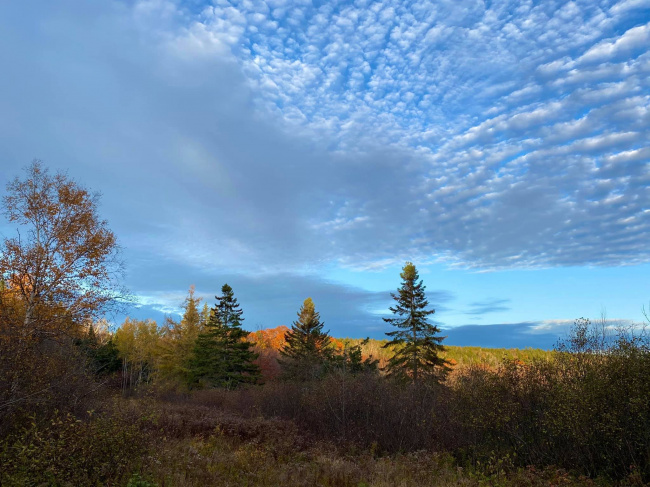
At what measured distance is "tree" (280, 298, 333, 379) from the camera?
3653 cm

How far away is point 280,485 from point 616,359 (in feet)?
32.4

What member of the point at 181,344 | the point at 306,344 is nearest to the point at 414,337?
the point at 306,344

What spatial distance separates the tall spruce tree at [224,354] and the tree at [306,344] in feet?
13.0

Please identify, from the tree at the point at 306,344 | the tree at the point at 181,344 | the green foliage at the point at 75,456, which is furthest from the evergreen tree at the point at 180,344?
the green foliage at the point at 75,456

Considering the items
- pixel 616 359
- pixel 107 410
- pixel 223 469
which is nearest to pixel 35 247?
pixel 107 410

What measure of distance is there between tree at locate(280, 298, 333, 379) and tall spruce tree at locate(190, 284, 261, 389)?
3.95 metres

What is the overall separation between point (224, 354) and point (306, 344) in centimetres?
808

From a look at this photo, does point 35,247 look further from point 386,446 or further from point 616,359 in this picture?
point 616,359

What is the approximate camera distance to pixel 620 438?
1101 centimetres

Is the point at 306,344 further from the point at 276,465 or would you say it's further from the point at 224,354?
the point at 276,465

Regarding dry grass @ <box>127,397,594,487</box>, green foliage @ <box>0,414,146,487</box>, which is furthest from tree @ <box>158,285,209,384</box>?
green foliage @ <box>0,414,146,487</box>

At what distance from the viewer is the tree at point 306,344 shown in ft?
120

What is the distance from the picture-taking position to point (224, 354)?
40.2 metres

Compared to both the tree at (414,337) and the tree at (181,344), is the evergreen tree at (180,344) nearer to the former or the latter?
the tree at (181,344)
